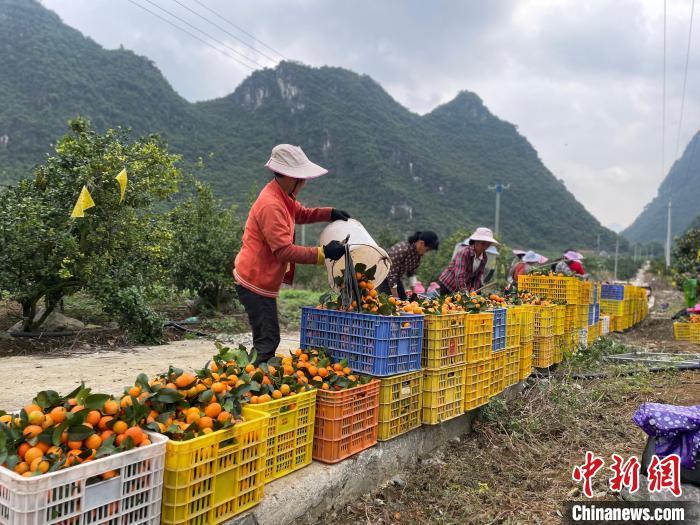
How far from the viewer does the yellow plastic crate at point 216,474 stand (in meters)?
1.95

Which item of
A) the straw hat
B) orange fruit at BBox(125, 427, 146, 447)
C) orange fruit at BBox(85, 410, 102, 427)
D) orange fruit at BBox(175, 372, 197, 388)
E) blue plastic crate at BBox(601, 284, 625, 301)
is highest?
the straw hat

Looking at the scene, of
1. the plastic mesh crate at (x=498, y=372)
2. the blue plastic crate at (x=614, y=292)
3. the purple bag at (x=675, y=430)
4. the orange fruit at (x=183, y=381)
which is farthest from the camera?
the blue plastic crate at (x=614, y=292)

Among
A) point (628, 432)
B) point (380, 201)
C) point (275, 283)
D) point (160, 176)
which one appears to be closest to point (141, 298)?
point (160, 176)

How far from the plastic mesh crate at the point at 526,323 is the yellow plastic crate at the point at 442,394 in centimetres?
143

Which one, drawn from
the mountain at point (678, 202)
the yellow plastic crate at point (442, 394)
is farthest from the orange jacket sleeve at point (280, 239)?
the mountain at point (678, 202)

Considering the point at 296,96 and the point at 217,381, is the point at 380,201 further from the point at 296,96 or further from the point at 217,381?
the point at 217,381

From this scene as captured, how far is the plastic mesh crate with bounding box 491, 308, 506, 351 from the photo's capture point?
4.41 metres

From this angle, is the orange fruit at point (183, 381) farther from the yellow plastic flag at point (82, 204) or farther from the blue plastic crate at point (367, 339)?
the yellow plastic flag at point (82, 204)

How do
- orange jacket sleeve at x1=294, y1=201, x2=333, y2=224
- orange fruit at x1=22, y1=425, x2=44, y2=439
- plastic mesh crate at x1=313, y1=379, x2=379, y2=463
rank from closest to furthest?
orange fruit at x1=22, y1=425, x2=44, y2=439, plastic mesh crate at x1=313, y1=379, x2=379, y2=463, orange jacket sleeve at x1=294, y1=201, x2=333, y2=224

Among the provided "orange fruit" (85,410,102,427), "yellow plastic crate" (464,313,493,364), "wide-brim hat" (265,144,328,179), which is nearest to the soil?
"yellow plastic crate" (464,313,493,364)

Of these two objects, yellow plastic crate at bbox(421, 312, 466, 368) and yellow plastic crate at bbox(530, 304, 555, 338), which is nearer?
yellow plastic crate at bbox(421, 312, 466, 368)

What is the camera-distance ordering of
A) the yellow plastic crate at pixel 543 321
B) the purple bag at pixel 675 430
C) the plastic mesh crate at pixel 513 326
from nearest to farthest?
the purple bag at pixel 675 430, the plastic mesh crate at pixel 513 326, the yellow plastic crate at pixel 543 321

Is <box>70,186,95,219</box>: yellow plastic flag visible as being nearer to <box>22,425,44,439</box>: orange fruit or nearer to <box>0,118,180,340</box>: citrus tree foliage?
<box>0,118,180,340</box>: citrus tree foliage

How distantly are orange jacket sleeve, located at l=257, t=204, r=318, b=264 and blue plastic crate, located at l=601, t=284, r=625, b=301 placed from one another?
947 centimetres
